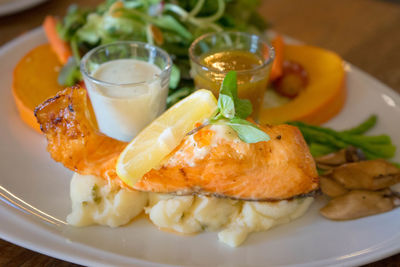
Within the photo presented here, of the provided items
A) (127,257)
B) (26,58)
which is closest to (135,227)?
(127,257)

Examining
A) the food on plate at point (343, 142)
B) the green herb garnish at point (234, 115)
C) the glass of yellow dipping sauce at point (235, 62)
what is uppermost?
the green herb garnish at point (234, 115)

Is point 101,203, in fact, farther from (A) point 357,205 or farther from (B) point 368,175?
(B) point 368,175

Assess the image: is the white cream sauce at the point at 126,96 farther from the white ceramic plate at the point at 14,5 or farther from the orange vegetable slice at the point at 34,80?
the white ceramic plate at the point at 14,5

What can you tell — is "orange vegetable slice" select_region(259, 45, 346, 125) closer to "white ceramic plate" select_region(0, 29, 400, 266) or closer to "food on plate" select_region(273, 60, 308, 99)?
"food on plate" select_region(273, 60, 308, 99)

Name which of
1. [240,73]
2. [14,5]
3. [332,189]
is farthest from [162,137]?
[14,5]

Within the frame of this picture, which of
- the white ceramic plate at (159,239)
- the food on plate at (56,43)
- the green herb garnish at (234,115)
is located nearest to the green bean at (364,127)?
the white ceramic plate at (159,239)

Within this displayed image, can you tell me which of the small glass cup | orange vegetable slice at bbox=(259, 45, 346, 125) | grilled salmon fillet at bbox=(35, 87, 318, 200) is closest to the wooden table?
orange vegetable slice at bbox=(259, 45, 346, 125)
